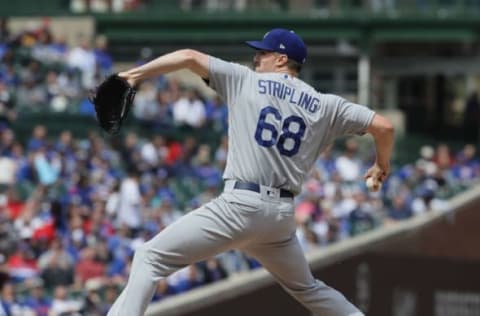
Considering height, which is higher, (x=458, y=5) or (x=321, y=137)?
(x=321, y=137)

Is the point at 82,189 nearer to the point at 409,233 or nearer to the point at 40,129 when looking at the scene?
the point at 40,129

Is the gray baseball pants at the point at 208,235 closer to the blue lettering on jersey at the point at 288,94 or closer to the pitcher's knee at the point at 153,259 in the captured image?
the pitcher's knee at the point at 153,259

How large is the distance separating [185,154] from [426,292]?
5.70 m

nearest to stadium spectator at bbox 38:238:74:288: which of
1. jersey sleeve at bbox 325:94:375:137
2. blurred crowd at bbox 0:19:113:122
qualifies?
blurred crowd at bbox 0:19:113:122

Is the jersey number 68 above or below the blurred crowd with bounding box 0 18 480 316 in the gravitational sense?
above

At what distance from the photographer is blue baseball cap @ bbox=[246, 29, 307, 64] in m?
7.00

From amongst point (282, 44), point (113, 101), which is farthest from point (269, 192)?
point (113, 101)

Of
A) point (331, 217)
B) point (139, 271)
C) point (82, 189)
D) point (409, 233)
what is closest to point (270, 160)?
point (139, 271)

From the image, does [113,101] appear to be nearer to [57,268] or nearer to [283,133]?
[283,133]

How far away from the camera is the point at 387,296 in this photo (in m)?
14.2

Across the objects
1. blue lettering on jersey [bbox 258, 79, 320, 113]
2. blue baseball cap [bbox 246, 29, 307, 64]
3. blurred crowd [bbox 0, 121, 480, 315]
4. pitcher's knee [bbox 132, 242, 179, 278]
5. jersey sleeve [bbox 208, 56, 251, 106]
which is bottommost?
blurred crowd [bbox 0, 121, 480, 315]

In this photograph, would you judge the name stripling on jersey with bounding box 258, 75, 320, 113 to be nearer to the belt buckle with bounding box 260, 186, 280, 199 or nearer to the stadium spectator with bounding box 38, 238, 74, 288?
the belt buckle with bounding box 260, 186, 280, 199

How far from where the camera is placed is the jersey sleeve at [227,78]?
6781 millimetres

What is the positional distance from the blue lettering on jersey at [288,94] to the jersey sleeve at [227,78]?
0.11 meters
